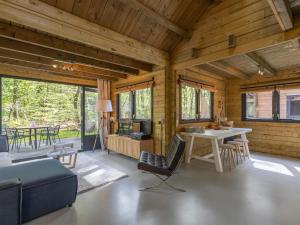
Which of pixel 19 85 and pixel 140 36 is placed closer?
pixel 140 36

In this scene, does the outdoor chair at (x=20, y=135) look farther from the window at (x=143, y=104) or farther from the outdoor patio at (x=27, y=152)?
the window at (x=143, y=104)

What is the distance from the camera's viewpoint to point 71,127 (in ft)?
21.8

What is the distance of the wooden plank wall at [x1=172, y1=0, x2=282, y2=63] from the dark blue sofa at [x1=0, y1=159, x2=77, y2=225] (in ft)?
10.8

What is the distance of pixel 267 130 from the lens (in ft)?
17.8

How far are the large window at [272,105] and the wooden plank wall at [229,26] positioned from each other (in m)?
3.19

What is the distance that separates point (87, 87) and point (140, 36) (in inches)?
121

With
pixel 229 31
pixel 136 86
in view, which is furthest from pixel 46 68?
pixel 229 31

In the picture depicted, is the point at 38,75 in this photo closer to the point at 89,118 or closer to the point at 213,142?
the point at 89,118

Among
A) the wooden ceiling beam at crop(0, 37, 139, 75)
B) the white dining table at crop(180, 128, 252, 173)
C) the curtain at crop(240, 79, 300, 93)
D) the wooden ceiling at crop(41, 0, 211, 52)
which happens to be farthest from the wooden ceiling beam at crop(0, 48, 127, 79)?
the curtain at crop(240, 79, 300, 93)

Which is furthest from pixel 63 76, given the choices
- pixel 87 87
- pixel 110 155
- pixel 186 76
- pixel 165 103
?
pixel 186 76

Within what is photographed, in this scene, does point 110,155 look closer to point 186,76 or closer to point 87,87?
point 87,87

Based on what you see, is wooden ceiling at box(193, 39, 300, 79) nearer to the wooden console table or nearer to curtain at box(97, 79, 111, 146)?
the wooden console table

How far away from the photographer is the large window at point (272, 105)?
5066mm

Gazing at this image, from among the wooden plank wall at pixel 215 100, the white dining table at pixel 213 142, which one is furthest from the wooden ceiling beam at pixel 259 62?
the white dining table at pixel 213 142
